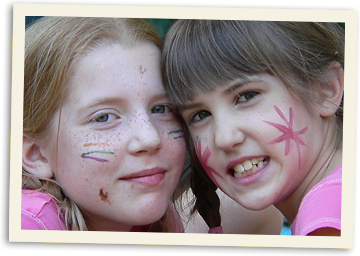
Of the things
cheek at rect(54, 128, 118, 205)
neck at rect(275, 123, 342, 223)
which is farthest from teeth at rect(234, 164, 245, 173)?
cheek at rect(54, 128, 118, 205)

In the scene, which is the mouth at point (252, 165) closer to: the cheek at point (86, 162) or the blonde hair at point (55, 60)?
the cheek at point (86, 162)

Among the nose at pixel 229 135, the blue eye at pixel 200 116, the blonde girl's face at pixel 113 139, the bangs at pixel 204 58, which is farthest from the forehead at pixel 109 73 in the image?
the nose at pixel 229 135

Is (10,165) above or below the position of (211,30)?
below

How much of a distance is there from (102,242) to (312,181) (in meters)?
0.88

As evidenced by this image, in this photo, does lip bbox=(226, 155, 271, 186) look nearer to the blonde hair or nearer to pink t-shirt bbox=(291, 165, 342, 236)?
pink t-shirt bbox=(291, 165, 342, 236)

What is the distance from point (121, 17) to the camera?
5.19 feet

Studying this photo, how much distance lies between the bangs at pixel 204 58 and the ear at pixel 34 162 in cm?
58

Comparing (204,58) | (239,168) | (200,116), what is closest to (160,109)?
(200,116)

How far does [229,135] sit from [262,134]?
0.13m

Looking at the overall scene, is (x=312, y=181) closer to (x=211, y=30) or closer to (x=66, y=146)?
(x=211, y=30)

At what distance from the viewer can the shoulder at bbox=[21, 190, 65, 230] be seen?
1.47 metres

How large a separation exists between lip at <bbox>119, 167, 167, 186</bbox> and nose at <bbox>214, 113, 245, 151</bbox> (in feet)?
0.90

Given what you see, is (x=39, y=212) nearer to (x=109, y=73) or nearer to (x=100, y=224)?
(x=100, y=224)

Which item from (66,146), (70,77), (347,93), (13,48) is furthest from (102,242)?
(347,93)
